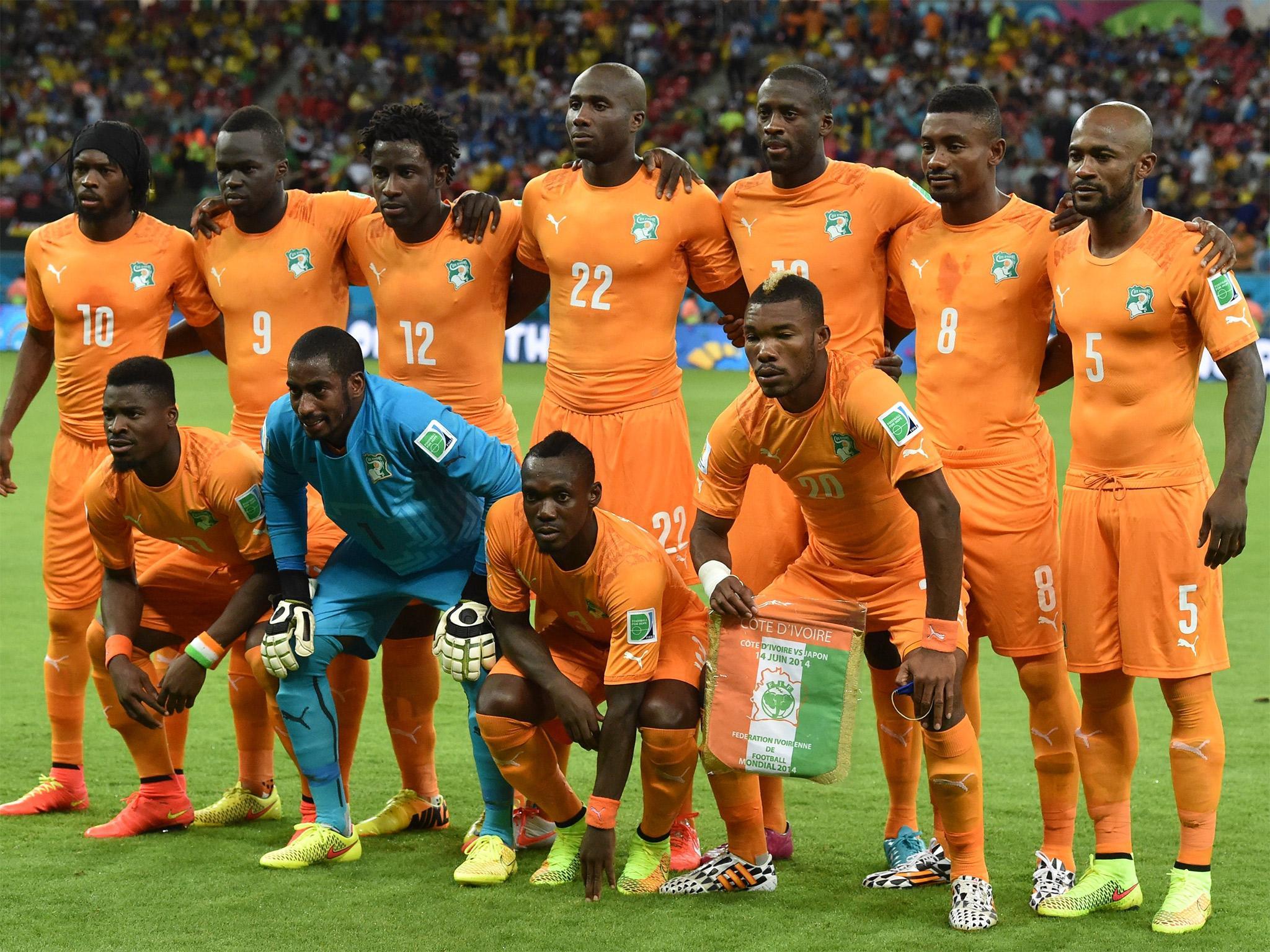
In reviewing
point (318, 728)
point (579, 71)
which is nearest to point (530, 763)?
point (318, 728)

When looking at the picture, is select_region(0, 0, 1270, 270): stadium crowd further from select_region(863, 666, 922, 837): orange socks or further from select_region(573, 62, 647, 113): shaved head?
select_region(863, 666, 922, 837): orange socks

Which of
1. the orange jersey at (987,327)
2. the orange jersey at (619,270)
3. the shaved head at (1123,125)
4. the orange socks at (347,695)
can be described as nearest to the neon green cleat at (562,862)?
the orange socks at (347,695)

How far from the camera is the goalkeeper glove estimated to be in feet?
18.1

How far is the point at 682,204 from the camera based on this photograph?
20.2 feet

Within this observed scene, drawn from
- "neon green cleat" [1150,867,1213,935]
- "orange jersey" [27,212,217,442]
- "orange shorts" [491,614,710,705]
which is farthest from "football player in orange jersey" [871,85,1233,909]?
"orange jersey" [27,212,217,442]

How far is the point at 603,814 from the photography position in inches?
203

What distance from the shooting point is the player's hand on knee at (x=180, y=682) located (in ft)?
18.5

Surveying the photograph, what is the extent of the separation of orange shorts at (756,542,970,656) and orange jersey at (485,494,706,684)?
1.22 feet

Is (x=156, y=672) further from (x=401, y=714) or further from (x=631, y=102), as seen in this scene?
(x=631, y=102)

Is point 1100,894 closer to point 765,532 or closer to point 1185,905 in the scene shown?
point 1185,905

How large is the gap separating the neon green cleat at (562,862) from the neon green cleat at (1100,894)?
1.60 metres

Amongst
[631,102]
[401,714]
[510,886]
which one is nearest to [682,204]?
[631,102]

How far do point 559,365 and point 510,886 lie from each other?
2091 millimetres

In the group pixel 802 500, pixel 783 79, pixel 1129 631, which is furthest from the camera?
pixel 783 79
